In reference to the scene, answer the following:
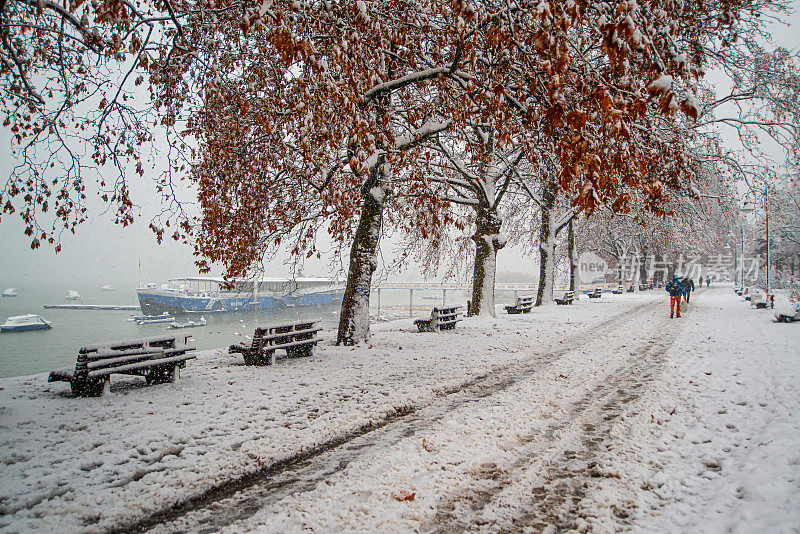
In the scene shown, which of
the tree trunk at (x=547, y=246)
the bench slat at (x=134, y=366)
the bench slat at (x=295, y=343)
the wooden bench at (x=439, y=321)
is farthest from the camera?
the tree trunk at (x=547, y=246)

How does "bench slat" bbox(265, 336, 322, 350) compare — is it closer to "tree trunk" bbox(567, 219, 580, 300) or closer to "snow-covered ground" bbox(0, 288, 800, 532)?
"snow-covered ground" bbox(0, 288, 800, 532)

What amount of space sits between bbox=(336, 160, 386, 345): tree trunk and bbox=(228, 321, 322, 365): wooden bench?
1098 mm

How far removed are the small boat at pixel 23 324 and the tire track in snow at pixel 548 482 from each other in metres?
37.2

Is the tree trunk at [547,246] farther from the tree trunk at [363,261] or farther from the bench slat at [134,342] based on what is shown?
the bench slat at [134,342]

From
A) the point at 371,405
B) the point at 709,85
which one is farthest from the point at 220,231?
the point at 709,85

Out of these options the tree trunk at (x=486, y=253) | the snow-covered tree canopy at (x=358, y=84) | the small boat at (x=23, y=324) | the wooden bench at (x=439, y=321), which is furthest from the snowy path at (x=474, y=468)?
the small boat at (x=23, y=324)

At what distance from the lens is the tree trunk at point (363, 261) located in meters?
10.3

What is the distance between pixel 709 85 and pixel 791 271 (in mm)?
54542

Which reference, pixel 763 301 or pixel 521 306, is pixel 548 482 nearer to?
pixel 521 306

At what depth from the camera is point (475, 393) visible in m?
6.43

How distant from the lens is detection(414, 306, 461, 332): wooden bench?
13.0 meters

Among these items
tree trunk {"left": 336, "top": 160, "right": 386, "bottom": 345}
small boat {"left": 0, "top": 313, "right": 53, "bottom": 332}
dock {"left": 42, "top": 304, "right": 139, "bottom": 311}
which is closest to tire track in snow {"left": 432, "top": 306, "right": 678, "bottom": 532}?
tree trunk {"left": 336, "top": 160, "right": 386, "bottom": 345}

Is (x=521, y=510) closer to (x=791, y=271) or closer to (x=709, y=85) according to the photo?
(x=709, y=85)

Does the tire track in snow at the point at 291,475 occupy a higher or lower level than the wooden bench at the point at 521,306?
lower
